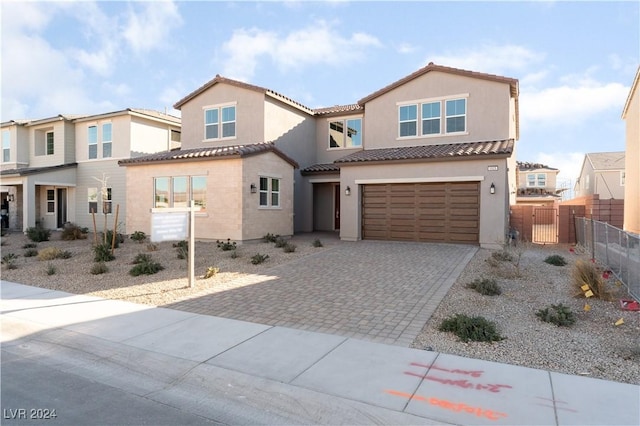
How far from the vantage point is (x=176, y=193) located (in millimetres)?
17969

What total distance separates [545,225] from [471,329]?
1430cm

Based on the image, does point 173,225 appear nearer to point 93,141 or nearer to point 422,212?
point 422,212

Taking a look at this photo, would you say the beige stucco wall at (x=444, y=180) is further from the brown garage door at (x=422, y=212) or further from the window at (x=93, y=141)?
the window at (x=93, y=141)

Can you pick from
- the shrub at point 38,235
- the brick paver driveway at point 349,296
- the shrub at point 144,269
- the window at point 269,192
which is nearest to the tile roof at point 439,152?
the window at point 269,192

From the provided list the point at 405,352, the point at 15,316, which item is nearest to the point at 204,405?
the point at 405,352

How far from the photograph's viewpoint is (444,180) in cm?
1594

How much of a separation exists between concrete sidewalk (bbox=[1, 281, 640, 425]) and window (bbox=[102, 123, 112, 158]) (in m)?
19.5

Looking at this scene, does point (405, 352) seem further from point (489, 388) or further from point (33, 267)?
point (33, 267)

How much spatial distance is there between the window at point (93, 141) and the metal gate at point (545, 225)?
24279 millimetres

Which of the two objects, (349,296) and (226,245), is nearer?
(349,296)

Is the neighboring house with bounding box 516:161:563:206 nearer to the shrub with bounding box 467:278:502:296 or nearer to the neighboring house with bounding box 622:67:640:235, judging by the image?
the neighboring house with bounding box 622:67:640:235

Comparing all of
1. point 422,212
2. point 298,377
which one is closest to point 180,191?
point 422,212

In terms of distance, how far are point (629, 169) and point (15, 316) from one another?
21.3 metres

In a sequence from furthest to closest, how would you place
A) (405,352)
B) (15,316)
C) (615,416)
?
(15,316) → (405,352) → (615,416)
